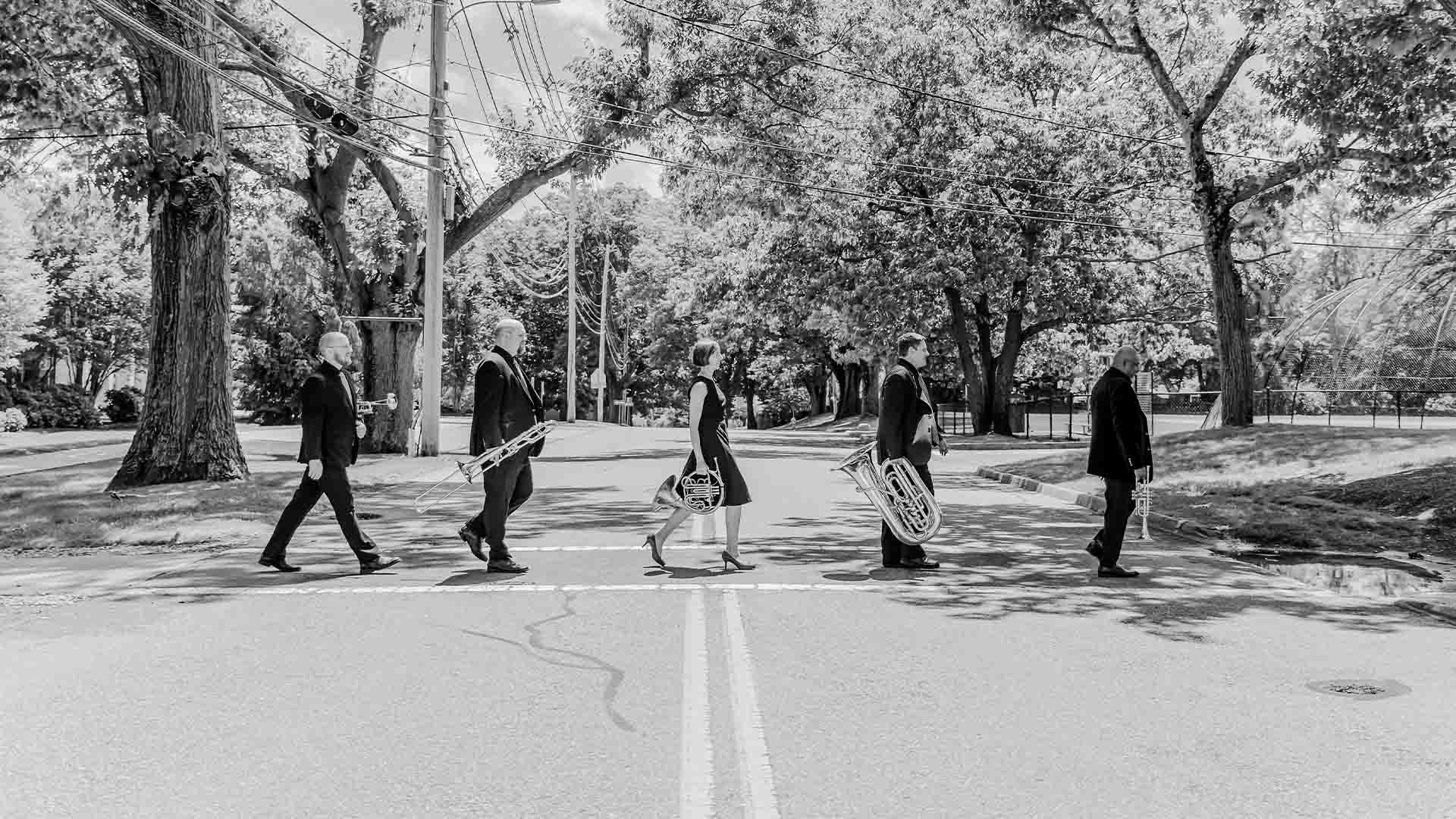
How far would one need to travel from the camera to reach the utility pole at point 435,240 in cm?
2270

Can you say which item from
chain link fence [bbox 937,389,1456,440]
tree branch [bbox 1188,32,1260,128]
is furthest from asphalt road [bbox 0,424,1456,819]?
chain link fence [bbox 937,389,1456,440]

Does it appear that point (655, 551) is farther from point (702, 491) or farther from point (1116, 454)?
point (1116, 454)

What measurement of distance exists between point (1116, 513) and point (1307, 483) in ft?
28.4

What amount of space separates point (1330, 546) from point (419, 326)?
1902cm

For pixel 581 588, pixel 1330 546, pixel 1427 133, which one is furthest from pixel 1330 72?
pixel 581 588

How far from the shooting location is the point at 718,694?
5852 millimetres

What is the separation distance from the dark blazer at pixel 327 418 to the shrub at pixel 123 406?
38.9 metres

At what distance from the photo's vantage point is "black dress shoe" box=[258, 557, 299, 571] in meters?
9.75

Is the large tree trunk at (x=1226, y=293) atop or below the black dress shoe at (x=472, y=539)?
atop

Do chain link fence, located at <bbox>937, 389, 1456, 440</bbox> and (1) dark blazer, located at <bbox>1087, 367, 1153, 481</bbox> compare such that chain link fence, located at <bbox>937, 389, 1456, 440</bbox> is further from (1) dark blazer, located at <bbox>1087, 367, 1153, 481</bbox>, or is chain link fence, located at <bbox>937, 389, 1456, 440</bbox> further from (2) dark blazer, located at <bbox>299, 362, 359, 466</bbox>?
(2) dark blazer, located at <bbox>299, 362, 359, 466</bbox>

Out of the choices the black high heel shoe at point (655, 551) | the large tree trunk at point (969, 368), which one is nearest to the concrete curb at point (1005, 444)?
the large tree trunk at point (969, 368)

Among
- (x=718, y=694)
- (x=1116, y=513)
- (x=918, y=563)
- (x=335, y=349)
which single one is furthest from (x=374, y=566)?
(x=1116, y=513)

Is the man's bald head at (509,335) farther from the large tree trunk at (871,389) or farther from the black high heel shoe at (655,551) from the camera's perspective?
the large tree trunk at (871,389)

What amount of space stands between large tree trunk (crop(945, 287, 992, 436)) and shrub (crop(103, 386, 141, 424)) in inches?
1115
